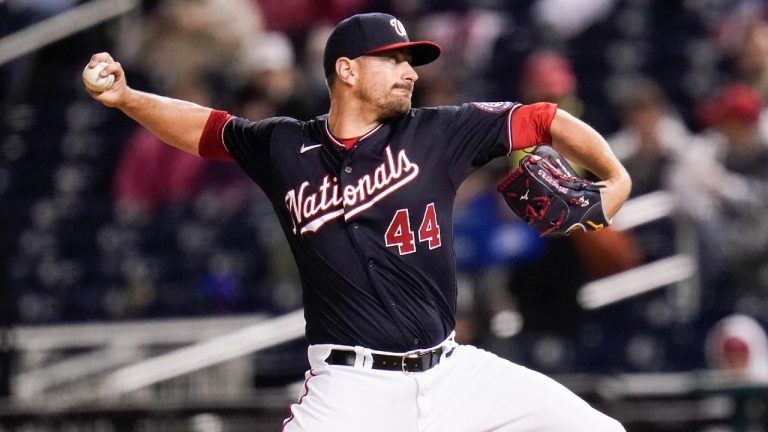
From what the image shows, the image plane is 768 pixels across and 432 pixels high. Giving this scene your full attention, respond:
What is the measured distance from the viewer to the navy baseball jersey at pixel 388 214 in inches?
177

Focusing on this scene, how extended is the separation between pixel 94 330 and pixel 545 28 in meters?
3.54

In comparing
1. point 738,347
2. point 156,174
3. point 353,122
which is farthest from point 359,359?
point 156,174

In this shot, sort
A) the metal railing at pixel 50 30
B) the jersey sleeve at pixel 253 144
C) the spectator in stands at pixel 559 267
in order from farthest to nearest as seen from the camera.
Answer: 1. the metal railing at pixel 50 30
2. the spectator in stands at pixel 559 267
3. the jersey sleeve at pixel 253 144

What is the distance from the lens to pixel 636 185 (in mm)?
8141

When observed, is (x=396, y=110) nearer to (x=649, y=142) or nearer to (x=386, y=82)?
(x=386, y=82)

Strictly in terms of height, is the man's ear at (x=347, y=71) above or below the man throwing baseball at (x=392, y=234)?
above

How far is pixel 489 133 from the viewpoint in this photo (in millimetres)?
4578

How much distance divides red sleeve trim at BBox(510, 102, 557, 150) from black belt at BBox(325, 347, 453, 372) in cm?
70

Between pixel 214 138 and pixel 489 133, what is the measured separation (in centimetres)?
93

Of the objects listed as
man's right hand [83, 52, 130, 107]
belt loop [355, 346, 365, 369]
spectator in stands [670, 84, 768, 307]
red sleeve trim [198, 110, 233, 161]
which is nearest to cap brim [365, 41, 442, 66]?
red sleeve trim [198, 110, 233, 161]

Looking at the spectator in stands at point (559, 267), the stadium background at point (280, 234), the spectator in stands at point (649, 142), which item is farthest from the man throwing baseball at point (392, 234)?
the spectator in stands at point (649, 142)

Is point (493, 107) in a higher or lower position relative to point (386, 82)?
lower

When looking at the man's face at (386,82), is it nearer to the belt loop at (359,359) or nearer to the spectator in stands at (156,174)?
the belt loop at (359,359)

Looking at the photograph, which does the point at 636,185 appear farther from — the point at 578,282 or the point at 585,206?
the point at 585,206
